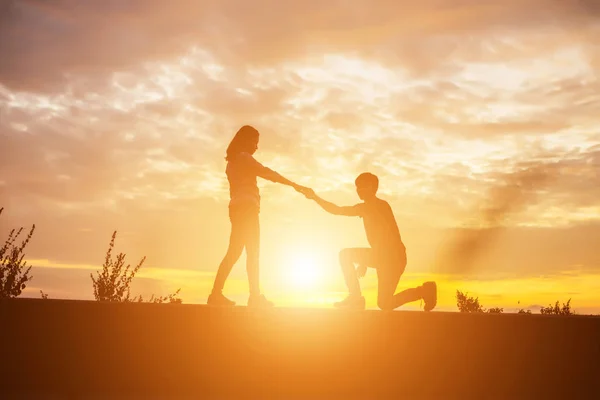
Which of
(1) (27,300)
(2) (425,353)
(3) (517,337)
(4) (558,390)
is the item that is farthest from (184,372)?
(4) (558,390)

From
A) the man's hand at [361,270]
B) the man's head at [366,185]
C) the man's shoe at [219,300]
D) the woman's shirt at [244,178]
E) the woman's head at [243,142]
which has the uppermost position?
the woman's head at [243,142]

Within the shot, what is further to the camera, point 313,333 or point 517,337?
point 517,337

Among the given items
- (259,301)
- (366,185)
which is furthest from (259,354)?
(366,185)

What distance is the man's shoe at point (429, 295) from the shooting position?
30.5ft

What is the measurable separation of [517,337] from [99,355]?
4.83 metres

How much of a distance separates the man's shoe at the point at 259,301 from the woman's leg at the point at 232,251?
431mm

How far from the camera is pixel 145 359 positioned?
6.72 meters

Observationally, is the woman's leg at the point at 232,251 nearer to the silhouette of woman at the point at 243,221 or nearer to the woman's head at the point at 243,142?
the silhouette of woman at the point at 243,221

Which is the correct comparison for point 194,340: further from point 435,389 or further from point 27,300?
point 435,389

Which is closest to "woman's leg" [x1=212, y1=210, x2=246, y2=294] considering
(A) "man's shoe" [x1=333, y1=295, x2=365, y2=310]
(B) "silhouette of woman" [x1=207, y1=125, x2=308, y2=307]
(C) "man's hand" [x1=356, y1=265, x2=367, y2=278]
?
(B) "silhouette of woman" [x1=207, y1=125, x2=308, y2=307]

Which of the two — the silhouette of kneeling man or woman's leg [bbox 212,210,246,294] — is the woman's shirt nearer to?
woman's leg [bbox 212,210,246,294]

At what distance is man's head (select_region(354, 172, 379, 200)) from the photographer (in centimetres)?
949

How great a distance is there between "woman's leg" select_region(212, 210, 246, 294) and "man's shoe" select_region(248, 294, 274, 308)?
1.42 ft

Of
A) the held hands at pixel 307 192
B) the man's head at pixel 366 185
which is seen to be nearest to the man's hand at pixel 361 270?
the man's head at pixel 366 185
